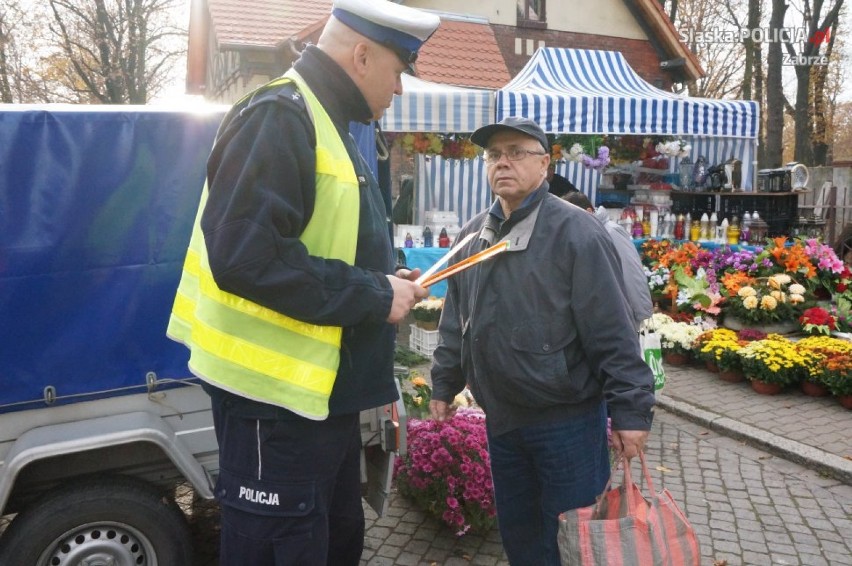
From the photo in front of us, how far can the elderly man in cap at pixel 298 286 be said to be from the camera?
1578 mm

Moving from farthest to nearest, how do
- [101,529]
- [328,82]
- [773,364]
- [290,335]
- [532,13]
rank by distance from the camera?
[532,13] → [773,364] → [101,529] → [328,82] → [290,335]

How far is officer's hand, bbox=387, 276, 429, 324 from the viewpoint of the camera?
1718 mm

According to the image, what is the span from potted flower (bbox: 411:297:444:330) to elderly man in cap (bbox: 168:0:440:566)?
5836 millimetres

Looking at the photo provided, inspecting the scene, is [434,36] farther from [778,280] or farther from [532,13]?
[778,280]

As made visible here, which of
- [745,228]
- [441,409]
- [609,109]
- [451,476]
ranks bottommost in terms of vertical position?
[451,476]

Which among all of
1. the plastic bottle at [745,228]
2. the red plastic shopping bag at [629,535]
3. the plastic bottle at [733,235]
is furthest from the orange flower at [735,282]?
the red plastic shopping bag at [629,535]

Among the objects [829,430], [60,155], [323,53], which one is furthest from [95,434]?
[829,430]

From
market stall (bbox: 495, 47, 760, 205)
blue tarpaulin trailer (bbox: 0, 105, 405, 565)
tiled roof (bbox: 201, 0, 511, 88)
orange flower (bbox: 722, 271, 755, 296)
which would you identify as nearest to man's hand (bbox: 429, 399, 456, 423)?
blue tarpaulin trailer (bbox: 0, 105, 405, 565)

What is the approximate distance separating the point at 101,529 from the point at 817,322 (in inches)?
289

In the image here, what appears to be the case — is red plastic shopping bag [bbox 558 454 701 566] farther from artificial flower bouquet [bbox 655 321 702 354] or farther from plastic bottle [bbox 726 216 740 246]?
plastic bottle [bbox 726 216 740 246]

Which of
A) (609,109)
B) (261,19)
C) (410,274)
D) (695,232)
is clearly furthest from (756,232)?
(261,19)

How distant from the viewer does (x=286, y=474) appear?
5.71ft

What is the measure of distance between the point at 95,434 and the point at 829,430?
528 cm

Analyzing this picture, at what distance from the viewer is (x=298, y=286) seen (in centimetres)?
157
